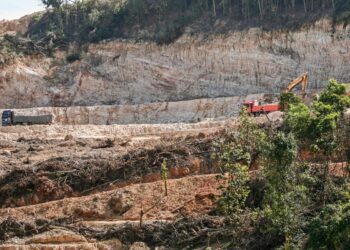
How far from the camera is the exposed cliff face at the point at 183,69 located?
50719 mm

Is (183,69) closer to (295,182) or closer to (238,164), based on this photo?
(238,164)

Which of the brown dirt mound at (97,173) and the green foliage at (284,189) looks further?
the brown dirt mound at (97,173)

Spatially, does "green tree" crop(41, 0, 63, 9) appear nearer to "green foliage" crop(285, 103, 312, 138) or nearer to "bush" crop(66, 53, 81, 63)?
"bush" crop(66, 53, 81, 63)

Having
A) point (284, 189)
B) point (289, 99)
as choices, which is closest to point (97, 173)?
point (289, 99)

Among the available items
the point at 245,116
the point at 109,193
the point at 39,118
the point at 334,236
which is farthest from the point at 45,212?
the point at 39,118

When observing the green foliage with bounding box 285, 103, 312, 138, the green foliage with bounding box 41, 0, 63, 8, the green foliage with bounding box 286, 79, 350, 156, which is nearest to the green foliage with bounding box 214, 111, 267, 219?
the green foliage with bounding box 285, 103, 312, 138

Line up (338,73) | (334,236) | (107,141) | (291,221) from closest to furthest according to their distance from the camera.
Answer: (334,236) → (291,221) → (107,141) → (338,73)

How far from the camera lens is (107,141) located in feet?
111

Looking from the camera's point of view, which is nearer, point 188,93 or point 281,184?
point 281,184

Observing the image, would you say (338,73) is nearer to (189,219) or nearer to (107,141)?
(107,141)

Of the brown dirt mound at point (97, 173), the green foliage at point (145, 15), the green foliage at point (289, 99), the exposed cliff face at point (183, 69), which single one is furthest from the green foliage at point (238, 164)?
the green foliage at point (145, 15)

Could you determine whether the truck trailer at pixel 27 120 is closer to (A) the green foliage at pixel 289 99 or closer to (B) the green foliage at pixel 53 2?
(B) the green foliage at pixel 53 2

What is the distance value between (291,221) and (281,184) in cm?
92

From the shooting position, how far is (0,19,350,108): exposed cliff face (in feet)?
166
